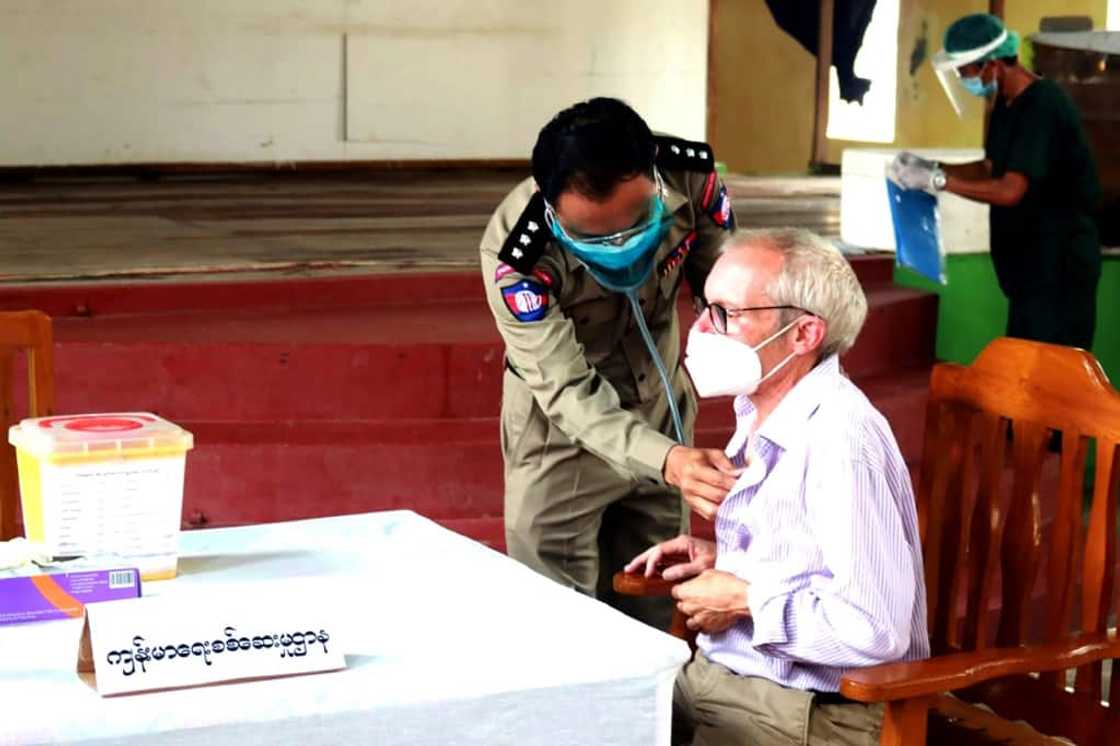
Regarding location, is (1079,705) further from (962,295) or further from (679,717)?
(962,295)

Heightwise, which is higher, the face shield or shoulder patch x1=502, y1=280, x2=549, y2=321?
the face shield

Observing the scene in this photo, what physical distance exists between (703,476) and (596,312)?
520mm

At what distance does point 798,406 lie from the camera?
2363mm

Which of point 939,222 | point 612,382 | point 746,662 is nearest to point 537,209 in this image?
point 612,382

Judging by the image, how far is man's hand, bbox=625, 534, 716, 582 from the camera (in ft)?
8.41

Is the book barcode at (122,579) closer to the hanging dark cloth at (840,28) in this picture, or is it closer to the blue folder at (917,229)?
the blue folder at (917,229)

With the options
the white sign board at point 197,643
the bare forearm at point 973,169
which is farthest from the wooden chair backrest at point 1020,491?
the bare forearm at point 973,169

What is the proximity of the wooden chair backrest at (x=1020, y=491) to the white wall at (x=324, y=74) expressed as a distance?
6.71 m

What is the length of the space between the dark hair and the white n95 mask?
33 centimetres

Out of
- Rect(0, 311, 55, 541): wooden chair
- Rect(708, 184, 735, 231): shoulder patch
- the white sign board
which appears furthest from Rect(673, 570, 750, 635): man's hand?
Rect(0, 311, 55, 541): wooden chair

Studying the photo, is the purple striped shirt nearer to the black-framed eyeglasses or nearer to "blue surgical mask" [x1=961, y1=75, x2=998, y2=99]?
the black-framed eyeglasses

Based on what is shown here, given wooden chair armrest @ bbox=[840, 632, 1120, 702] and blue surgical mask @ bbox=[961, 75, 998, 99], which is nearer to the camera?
wooden chair armrest @ bbox=[840, 632, 1120, 702]

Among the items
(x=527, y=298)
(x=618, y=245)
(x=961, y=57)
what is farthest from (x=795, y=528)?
(x=961, y=57)

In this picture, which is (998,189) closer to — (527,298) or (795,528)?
(527,298)
